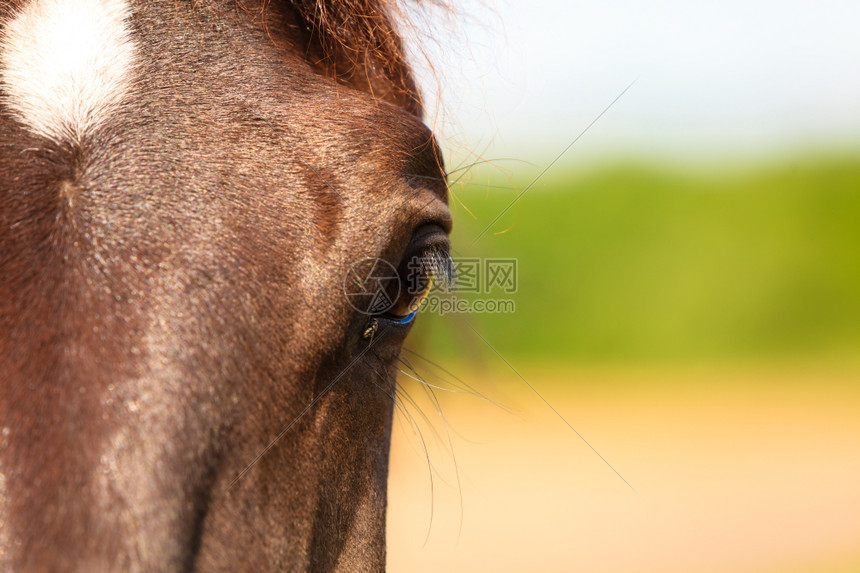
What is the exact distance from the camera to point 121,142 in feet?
5.83

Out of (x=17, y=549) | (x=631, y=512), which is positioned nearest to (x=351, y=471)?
(x=17, y=549)

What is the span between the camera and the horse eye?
2.12 m

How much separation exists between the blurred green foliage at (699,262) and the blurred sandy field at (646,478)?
807 mm

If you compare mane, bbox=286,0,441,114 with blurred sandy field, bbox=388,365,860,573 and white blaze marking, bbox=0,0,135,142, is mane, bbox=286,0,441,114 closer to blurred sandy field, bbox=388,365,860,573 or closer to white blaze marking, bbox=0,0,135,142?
white blaze marking, bbox=0,0,135,142

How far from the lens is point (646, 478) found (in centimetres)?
1282

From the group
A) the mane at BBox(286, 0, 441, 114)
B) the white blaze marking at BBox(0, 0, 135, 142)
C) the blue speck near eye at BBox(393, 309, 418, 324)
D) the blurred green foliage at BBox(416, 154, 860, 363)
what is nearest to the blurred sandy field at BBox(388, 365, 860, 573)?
the blurred green foliage at BBox(416, 154, 860, 363)

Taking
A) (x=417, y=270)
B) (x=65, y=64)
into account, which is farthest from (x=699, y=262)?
(x=65, y=64)

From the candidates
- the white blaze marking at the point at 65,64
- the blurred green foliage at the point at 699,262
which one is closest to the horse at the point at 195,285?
the white blaze marking at the point at 65,64

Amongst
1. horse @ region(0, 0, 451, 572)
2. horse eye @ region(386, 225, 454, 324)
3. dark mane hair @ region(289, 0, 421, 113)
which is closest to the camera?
horse @ region(0, 0, 451, 572)

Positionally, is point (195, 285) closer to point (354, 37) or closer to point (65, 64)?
point (65, 64)

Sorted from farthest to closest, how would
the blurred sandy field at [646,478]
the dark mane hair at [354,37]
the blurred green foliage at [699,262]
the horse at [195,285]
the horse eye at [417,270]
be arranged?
the blurred green foliage at [699,262] → the blurred sandy field at [646,478] → the dark mane hair at [354,37] → the horse eye at [417,270] → the horse at [195,285]

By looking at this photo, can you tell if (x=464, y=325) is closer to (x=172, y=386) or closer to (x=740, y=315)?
(x=172, y=386)

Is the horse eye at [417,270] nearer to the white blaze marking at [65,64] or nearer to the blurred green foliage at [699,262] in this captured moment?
the white blaze marking at [65,64]

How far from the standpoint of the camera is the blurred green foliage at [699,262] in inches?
799
